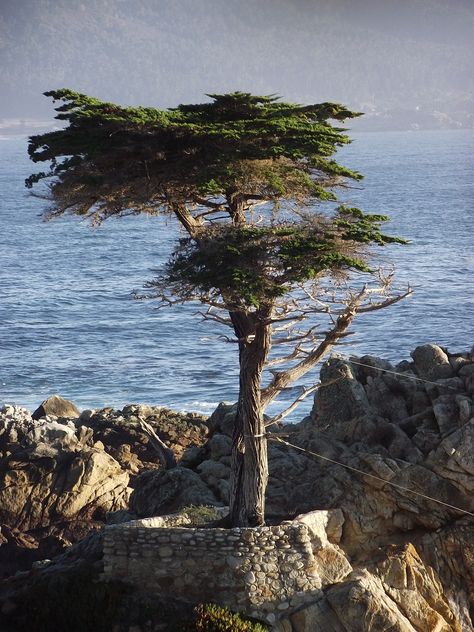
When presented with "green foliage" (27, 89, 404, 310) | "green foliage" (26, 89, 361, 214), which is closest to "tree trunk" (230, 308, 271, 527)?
"green foliage" (27, 89, 404, 310)

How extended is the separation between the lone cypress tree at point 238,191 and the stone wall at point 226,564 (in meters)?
1.37

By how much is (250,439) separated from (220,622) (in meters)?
4.00

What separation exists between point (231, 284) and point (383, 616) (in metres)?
6.70

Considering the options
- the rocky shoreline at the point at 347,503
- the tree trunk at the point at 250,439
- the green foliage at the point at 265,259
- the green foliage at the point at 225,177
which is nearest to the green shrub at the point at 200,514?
the rocky shoreline at the point at 347,503

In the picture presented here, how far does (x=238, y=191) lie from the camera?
2209 cm

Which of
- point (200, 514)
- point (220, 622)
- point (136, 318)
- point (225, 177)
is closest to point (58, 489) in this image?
point (200, 514)

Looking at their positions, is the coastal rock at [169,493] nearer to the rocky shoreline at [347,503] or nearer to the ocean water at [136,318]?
the rocky shoreline at [347,503]

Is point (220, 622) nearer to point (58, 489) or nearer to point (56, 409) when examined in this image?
point (58, 489)

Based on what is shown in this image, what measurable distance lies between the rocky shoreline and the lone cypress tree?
221cm

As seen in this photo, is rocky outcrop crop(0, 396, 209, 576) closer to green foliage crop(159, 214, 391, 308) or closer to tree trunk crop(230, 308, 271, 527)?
tree trunk crop(230, 308, 271, 527)

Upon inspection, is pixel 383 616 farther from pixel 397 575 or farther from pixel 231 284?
pixel 231 284

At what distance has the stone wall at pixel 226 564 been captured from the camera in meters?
21.1

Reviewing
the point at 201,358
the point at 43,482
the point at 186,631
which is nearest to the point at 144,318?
the point at 201,358

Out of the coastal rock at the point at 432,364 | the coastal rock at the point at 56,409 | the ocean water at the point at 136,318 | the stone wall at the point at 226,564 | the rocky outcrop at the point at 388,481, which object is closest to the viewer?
the stone wall at the point at 226,564
